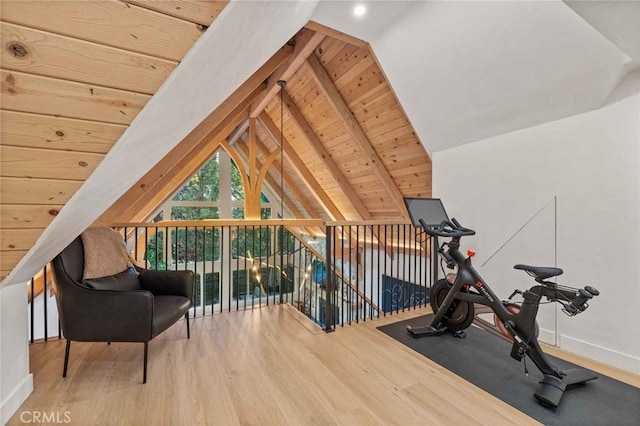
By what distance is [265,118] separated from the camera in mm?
5750

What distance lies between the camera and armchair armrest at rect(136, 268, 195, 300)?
8.18 ft

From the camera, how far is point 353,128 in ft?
13.7

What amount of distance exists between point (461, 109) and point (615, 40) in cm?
115

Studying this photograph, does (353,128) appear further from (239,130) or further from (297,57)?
(239,130)

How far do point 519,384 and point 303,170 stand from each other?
4.82 meters

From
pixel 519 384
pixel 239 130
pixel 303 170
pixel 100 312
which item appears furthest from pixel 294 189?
pixel 519 384

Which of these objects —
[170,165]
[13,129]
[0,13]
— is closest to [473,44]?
[0,13]

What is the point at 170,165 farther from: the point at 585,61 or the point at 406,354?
the point at 585,61

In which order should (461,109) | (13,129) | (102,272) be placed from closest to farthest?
(13,129)
(102,272)
(461,109)

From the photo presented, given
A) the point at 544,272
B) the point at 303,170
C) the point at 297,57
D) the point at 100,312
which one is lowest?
the point at 100,312

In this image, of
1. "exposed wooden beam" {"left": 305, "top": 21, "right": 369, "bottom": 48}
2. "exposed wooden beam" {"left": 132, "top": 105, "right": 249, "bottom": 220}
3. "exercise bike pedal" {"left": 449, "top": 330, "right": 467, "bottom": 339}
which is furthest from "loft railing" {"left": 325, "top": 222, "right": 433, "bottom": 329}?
"exposed wooden beam" {"left": 132, "top": 105, "right": 249, "bottom": 220}

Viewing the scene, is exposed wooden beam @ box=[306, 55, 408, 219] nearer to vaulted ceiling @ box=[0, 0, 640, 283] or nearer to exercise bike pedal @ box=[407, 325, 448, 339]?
vaulted ceiling @ box=[0, 0, 640, 283]

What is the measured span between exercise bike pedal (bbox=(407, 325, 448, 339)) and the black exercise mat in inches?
1.4

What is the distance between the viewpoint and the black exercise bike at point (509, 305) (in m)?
1.74
